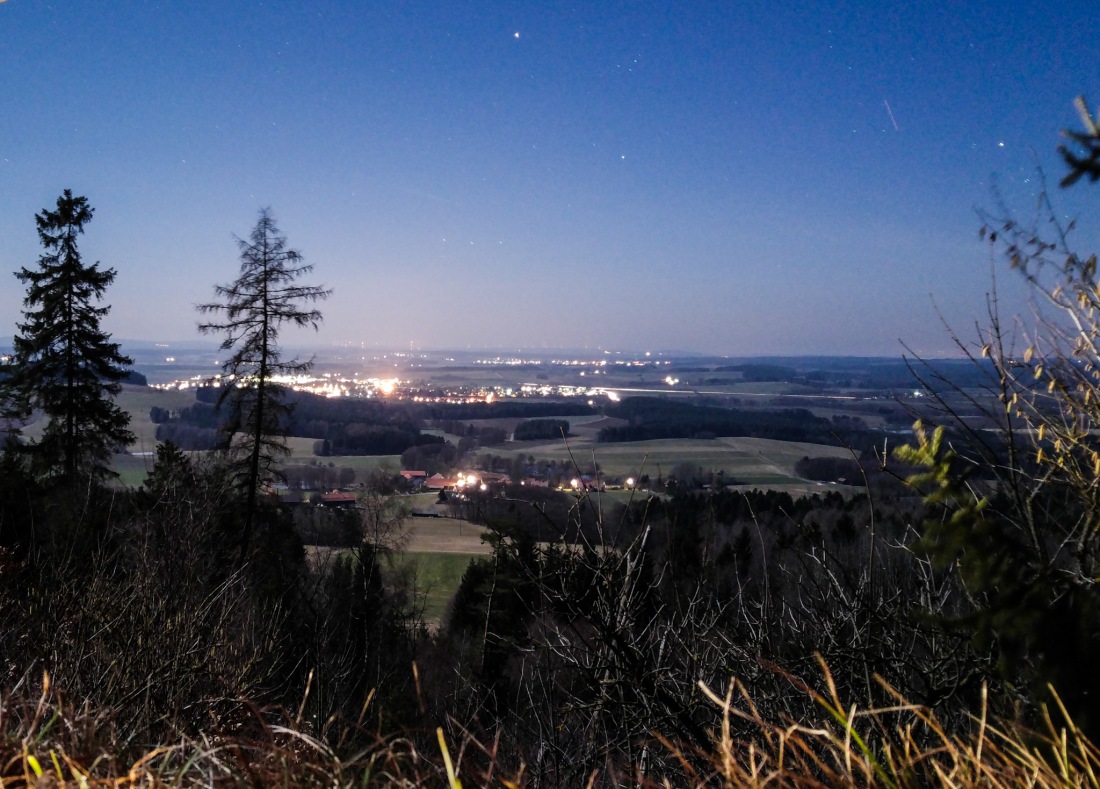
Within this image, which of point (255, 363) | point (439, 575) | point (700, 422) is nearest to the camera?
point (255, 363)

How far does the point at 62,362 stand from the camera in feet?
51.8

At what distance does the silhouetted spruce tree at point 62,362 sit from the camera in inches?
616

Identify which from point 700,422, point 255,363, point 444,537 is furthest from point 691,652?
point 700,422

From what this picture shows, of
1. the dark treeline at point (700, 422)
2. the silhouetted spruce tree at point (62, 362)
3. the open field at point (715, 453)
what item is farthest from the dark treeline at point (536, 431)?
the silhouetted spruce tree at point (62, 362)

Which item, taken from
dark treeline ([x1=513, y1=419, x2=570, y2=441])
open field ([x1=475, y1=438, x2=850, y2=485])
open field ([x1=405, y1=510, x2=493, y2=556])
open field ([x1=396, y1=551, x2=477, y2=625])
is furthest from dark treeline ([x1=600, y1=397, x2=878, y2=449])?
open field ([x1=396, y1=551, x2=477, y2=625])

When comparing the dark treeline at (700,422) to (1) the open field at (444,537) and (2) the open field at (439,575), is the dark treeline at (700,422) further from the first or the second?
(2) the open field at (439,575)

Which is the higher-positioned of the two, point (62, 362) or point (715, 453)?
point (62, 362)

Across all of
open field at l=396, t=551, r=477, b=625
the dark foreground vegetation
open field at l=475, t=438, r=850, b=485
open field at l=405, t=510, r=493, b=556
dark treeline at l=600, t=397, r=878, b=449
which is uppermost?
the dark foreground vegetation

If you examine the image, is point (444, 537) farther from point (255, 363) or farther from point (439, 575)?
point (255, 363)

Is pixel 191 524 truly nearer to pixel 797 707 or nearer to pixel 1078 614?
pixel 797 707

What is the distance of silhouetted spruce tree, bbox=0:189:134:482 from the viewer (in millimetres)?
15641

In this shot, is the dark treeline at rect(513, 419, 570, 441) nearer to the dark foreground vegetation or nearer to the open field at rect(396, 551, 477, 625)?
the open field at rect(396, 551, 477, 625)

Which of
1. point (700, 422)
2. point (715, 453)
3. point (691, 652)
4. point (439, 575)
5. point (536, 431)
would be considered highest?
point (691, 652)

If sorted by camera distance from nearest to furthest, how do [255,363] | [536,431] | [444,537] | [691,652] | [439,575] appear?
[691,652], [255,363], [439,575], [444,537], [536,431]
